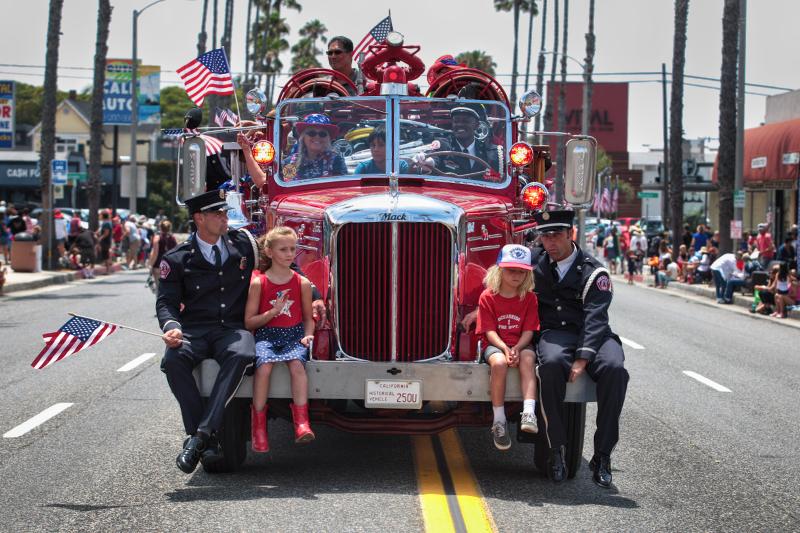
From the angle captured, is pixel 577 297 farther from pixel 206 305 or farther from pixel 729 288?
pixel 729 288

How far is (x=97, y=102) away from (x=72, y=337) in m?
37.2

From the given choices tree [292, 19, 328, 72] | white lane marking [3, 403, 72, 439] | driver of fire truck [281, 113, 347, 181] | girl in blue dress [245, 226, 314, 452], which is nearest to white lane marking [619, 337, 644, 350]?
white lane marking [3, 403, 72, 439]

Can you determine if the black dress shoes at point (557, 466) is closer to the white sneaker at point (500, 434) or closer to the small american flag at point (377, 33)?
the white sneaker at point (500, 434)

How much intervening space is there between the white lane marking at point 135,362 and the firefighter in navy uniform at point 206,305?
6549 mm

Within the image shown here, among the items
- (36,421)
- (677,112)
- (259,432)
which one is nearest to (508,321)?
(259,432)

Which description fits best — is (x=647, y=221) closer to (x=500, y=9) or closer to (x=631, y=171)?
(x=500, y=9)

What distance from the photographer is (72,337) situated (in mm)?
9227

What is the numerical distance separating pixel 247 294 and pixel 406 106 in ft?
8.30

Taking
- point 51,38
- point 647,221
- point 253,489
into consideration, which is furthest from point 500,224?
point 647,221

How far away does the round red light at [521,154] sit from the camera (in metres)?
10.5

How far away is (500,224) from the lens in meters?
9.66

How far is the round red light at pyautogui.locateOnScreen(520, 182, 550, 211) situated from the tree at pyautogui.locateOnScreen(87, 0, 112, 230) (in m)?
36.2

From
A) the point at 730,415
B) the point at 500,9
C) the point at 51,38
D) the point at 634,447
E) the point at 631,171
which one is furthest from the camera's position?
the point at 631,171

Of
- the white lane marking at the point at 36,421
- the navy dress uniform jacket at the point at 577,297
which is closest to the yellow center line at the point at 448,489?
the navy dress uniform jacket at the point at 577,297
